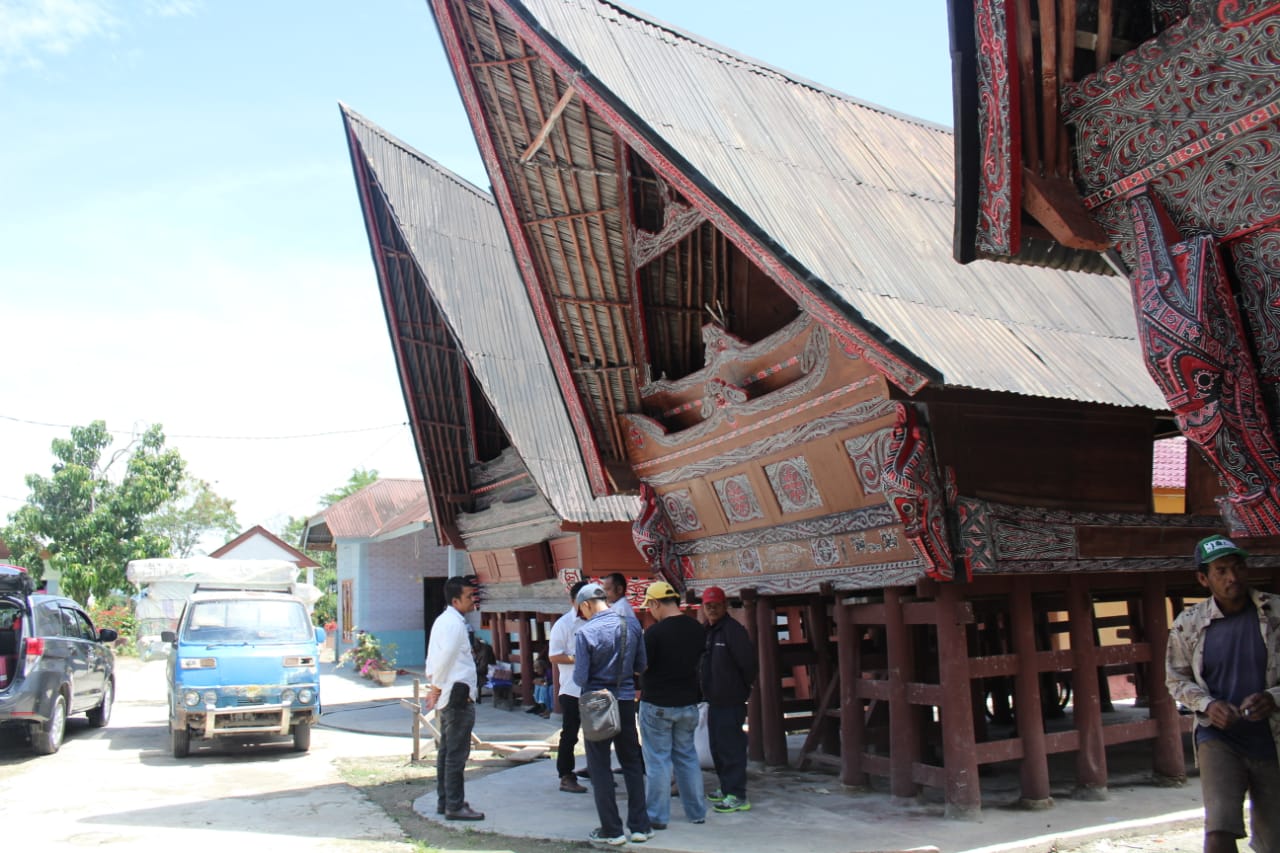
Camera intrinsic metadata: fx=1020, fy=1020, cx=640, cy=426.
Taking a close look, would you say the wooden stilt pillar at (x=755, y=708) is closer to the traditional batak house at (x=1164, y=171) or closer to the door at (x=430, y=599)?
the traditional batak house at (x=1164, y=171)

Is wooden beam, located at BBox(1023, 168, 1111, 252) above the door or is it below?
above

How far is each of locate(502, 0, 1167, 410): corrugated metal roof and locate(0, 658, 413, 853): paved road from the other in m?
5.21

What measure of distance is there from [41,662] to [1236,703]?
12.7 metres

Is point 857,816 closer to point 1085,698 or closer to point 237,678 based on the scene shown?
point 1085,698

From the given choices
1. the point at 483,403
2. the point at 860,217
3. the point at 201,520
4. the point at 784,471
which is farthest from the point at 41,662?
the point at 201,520

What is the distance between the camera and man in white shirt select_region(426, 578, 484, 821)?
312 inches

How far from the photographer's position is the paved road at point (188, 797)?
25.4 feet

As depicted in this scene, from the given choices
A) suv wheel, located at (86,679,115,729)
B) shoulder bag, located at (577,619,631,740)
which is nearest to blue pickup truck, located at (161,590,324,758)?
suv wheel, located at (86,679,115,729)

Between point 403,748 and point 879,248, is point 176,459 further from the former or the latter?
point 879,248

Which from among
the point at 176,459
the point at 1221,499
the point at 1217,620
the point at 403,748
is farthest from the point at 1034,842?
the point at 176,459

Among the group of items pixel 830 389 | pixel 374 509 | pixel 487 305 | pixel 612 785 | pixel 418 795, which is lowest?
pixel 418 795

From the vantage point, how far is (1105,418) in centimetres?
856

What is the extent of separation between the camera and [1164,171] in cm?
485

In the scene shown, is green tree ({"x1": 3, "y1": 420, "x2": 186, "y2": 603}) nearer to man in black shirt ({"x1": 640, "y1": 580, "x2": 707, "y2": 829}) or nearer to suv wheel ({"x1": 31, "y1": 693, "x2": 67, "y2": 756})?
suv wheel ({"x1": 31, "y1": 693, "x2": 67, "y2": 756})
